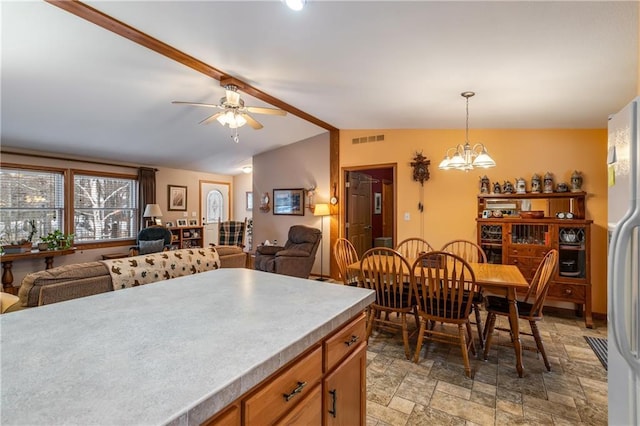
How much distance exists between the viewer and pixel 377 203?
745cm

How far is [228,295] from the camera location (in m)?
1.45

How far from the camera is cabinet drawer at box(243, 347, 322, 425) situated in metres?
0.86

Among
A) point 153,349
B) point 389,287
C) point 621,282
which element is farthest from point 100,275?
point 621,282

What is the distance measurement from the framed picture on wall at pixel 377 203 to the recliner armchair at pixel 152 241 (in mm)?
4571

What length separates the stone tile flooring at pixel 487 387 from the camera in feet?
6.52

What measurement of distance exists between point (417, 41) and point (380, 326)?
2.72 m

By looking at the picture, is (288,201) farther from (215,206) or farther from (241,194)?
(215,206)

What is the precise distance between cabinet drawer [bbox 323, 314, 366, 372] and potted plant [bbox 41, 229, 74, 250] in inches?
223

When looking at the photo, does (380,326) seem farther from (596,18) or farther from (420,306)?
(596,18)

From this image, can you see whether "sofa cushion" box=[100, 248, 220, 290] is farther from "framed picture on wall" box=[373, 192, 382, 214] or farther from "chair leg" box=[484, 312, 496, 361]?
"framed picture on wall" box=[373, 192, 382, 214]

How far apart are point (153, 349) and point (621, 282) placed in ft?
5.56

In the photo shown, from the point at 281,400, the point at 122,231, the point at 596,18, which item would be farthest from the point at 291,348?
the point at 122,231

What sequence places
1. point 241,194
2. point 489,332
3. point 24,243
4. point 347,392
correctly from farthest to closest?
point 241,194 → point 24,243 → point 489,332 → point 347,392

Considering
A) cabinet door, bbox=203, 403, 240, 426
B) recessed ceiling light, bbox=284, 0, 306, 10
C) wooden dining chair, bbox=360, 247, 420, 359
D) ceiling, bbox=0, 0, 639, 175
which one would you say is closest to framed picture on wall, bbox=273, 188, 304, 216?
ceiling, bbox=0, 0, 639, 175
